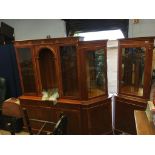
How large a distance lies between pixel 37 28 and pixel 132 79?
79.0 inches

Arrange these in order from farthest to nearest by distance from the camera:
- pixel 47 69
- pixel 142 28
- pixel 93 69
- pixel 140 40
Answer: pixel 47 69 < pixel 142 28 < pixel 93 69 < pixel 140 40

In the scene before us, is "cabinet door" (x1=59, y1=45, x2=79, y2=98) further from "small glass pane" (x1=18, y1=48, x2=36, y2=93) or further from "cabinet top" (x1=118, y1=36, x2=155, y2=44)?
"cabinet top" (x1=118, y1=36, x2=155, y2=44)

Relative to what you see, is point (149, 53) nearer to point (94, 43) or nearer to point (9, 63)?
point (94, 43)

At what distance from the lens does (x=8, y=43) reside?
3.54 meters

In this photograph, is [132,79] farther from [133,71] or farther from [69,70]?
[69,70]

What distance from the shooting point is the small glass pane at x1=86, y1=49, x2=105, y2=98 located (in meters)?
2.60

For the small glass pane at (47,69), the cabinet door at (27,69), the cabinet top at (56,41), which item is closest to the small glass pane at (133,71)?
the cabinet top at (56,41)

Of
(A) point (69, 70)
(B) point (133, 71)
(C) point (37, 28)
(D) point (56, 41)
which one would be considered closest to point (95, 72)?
(A) point (69, 70)

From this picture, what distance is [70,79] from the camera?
2.78 metres

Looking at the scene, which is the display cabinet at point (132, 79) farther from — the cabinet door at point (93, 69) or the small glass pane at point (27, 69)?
the small glass pane at point (27, 69)

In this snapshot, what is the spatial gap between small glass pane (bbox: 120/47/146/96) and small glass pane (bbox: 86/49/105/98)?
0.30 m
